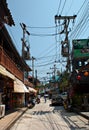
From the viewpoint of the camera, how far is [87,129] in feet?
57.2

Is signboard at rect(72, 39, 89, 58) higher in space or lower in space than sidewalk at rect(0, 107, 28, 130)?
higher

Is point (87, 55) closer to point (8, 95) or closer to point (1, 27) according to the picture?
point (8, 95)

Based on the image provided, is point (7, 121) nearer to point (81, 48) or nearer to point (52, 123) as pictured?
point (52, 123)

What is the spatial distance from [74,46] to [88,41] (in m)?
1.75

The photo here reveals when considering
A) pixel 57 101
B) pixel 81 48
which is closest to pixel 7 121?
pixel 81 48

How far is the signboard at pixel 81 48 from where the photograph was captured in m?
40.0

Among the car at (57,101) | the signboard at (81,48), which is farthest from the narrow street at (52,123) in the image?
the car at (57,101)

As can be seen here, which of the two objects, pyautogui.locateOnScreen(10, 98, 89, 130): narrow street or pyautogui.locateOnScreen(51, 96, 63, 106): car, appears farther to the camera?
pyautogui.locateOnScreen(51, 96, 63, 106): car

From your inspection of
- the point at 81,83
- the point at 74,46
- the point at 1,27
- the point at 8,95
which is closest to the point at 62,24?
the point at 74,46

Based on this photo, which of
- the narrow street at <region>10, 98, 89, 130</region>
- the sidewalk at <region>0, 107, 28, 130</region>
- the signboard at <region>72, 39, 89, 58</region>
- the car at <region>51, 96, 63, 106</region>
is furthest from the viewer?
the car at <region>51, 96, 63, 106</region>

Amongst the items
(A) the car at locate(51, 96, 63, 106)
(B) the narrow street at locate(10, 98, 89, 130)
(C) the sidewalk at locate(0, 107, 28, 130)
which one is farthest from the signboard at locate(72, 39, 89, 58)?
(A) the car at locate(51, 96, 63, 106)

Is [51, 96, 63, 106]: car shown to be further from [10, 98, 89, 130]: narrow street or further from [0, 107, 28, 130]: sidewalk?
[0, 107, 28, 130]: sidewalk

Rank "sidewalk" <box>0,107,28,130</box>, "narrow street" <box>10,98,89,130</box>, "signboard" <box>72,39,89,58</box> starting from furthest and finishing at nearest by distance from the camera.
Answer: "signboard" <box>72,39,89,58</box>
"narrow street" <box>10,98,89,130</box>
"sidewalk" <box>0,107,28,130</box>

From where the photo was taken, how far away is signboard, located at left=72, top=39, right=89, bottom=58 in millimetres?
39969
